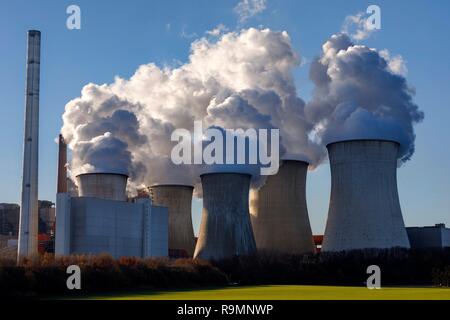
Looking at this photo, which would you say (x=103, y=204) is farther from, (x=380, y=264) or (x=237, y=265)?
(x=380, y=264)

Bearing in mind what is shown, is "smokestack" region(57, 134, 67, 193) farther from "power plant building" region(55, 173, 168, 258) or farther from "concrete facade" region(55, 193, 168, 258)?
"concrete facade" region(55, 193, 168, 258)

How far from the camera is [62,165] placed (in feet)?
146

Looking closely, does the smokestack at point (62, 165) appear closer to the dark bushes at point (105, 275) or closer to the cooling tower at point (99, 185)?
the cooling tower at point (99, 185)

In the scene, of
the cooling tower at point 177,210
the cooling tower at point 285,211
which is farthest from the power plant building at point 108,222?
the cooling tower at point 285,211

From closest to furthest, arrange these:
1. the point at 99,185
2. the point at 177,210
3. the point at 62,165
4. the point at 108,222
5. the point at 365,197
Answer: the point at 365,197 < the point at 108,222 < the point at 99,185 < the point at 62,165 < the point at 177,210

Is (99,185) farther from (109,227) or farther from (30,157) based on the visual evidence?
(30,157)

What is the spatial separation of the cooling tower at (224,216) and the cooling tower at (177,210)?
6158 mm

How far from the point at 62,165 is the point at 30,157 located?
470 inches

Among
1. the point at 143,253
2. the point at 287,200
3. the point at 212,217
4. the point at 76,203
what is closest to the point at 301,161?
the point at 287,200

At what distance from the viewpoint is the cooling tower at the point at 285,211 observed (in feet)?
137

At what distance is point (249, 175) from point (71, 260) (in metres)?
13.4

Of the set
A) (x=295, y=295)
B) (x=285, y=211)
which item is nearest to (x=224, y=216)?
(x=285, y=211)

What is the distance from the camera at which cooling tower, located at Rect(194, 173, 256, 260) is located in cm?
3788

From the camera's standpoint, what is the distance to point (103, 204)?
34.4 m
